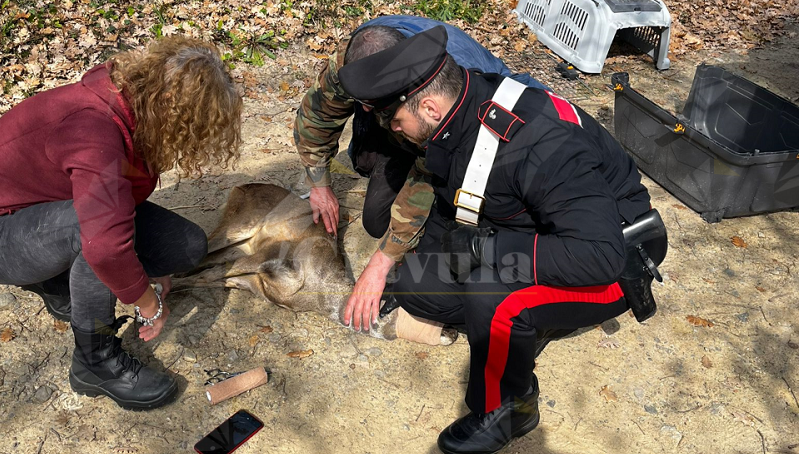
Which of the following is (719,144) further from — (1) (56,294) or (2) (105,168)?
(1) (56,294)

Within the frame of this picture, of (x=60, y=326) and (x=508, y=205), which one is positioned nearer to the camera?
(x=508, y=205)

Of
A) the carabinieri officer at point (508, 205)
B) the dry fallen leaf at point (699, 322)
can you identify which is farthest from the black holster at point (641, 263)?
the dry fallen leaf at point (699, 322)

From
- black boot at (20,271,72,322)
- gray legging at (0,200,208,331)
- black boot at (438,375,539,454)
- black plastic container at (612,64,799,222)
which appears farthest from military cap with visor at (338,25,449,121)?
black plastic container at (612,64,799,222)

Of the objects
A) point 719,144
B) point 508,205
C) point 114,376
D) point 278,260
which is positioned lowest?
point 114,376

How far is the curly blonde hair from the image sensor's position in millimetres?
2453

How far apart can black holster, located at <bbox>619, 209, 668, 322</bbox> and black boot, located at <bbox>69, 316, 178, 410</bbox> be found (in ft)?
7.58

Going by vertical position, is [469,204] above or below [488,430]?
above

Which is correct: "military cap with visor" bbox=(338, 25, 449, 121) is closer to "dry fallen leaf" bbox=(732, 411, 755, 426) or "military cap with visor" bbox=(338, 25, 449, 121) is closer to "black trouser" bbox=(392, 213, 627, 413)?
"black trouser" bbox=(392, 213, 627, 413)

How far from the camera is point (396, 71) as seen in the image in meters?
2.54

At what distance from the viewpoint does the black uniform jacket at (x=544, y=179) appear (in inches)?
99.5

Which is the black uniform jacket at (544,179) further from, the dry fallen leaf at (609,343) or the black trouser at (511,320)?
the dry fallen leaf at (609,343)

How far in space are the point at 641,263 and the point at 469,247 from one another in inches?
32.6

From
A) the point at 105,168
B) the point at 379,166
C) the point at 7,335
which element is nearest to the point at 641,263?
the point at 379,166

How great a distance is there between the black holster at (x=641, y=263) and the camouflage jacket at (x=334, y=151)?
109cm
